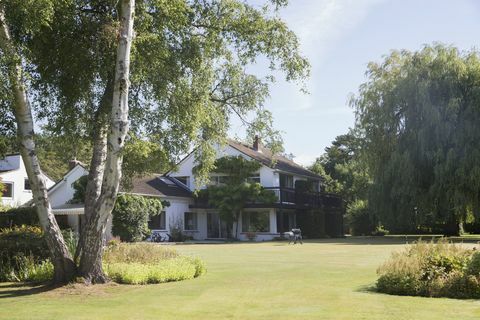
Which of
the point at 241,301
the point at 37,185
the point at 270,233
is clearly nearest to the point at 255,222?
the point at 270,233

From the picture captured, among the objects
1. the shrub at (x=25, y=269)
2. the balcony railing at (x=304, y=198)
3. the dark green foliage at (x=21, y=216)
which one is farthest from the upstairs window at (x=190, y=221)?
the shrub at (x=25, y=269)

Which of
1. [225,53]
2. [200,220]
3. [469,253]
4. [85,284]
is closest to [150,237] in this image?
[200,220]

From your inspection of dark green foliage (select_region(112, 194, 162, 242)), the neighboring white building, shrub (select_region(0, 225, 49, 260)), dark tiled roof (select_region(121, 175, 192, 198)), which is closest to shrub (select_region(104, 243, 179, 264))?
shrub (select_region(0, 225, 49, 260))

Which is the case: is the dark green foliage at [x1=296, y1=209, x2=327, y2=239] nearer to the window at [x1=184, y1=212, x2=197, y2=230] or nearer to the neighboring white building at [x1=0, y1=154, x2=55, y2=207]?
the window at [x1=184, y1=212, x2=197, y2=230]

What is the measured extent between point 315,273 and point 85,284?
19.4ft

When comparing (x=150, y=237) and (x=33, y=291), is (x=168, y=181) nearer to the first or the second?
(x=150, y=237)

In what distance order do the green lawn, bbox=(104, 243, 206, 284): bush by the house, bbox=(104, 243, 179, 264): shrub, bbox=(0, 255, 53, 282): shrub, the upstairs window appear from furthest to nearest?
the upstairs window < bbox=(104, 243, 179, 264): shrub < bbox=(0, 255, 53, 282): shrub < bbox=(104, 243, 206, 284): bush by the house < the green lawn

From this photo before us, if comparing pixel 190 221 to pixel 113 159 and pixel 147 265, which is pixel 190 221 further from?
pixel 113 159

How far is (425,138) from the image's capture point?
3288cm

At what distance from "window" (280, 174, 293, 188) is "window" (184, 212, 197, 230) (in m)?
7.77

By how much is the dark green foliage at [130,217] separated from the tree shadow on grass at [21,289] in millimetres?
19032

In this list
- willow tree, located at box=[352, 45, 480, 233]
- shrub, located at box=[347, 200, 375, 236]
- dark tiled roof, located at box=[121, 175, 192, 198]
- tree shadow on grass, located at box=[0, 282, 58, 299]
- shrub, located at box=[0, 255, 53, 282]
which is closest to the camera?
tree shadow on grass, located at box=[0, 282, 58, 299]

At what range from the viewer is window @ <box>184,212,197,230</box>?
140 ft

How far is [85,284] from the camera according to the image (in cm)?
1177
